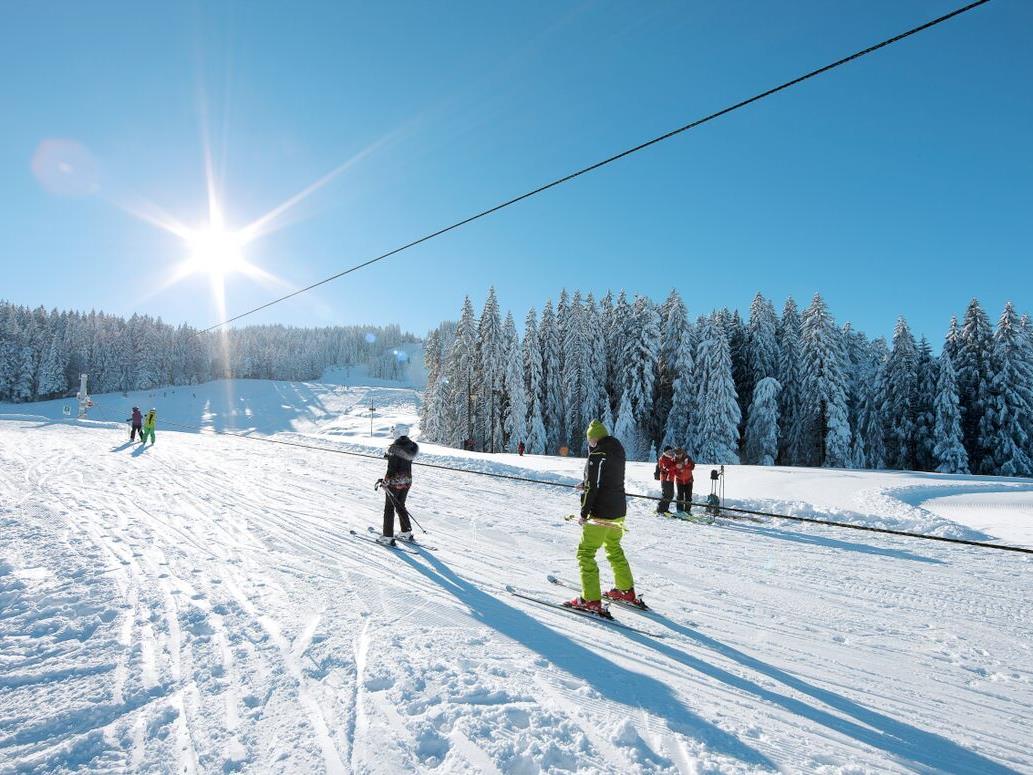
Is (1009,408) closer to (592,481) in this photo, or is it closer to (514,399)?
(514,399)

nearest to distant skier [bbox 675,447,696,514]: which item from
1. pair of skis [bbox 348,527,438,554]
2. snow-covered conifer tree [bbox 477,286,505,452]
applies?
pair of skis [bbox 348,527,438,554]

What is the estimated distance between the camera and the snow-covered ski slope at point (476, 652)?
10.0ft

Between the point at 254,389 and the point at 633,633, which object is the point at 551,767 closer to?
the point at 633,633

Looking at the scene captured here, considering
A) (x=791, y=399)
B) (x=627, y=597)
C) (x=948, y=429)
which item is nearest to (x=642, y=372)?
(x=791, y=399)

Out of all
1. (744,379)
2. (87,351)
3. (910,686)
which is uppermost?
(87,351)

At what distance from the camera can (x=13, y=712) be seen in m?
3.13

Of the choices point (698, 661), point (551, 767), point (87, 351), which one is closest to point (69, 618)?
point (551, 767)

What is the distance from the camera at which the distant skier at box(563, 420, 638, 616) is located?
17.0 ft

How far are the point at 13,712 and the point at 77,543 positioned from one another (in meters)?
4.60

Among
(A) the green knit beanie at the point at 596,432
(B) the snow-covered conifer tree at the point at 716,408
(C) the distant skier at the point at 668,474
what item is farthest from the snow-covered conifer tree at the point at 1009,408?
(A) the green knit beanie at the point at 596,432

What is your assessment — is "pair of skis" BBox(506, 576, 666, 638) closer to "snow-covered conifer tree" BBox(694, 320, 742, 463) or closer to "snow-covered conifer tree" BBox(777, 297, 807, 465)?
"snow-covered conifer tree" BBox(694, 320, 742, 463)

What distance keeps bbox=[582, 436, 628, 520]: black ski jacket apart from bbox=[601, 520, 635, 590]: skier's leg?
0.63ft

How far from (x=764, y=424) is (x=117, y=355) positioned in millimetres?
122548

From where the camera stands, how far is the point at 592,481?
521 centimetres
